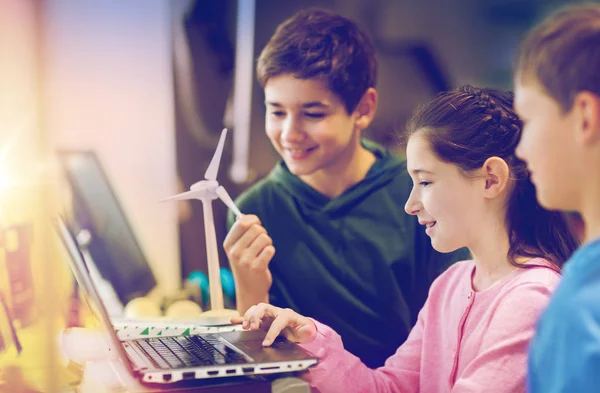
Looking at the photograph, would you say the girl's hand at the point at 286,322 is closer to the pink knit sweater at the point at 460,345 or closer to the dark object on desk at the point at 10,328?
the pink knit sweater at the point at 460,345

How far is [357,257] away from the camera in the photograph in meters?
1.35

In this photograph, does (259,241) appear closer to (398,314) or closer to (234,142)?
(398,314)

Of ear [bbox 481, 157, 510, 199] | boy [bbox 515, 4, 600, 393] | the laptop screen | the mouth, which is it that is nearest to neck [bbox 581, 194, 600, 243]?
boy [bbox 515, 4, 600, 393]

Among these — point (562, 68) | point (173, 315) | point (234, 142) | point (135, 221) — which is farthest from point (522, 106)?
point (135, 221)

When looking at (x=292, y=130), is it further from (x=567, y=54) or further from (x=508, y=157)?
(x=567, y=54)

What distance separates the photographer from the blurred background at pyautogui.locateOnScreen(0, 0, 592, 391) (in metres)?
1.44

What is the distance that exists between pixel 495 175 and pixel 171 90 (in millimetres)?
1014

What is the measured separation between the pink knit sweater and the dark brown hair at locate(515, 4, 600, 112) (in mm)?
295

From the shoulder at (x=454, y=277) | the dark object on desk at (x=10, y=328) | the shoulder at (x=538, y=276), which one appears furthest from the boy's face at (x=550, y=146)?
the dark object on desk at (x=10, y=328)

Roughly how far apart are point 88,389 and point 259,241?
0.39 meters

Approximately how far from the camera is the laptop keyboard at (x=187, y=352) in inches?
36.3

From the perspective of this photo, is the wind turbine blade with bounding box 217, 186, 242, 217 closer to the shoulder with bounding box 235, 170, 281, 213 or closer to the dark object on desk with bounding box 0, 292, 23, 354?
the shoulder with bounding box 235, 170, 281, 213

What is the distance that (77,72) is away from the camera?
1.58 meters

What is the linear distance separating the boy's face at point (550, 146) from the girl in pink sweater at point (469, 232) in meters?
0.20
